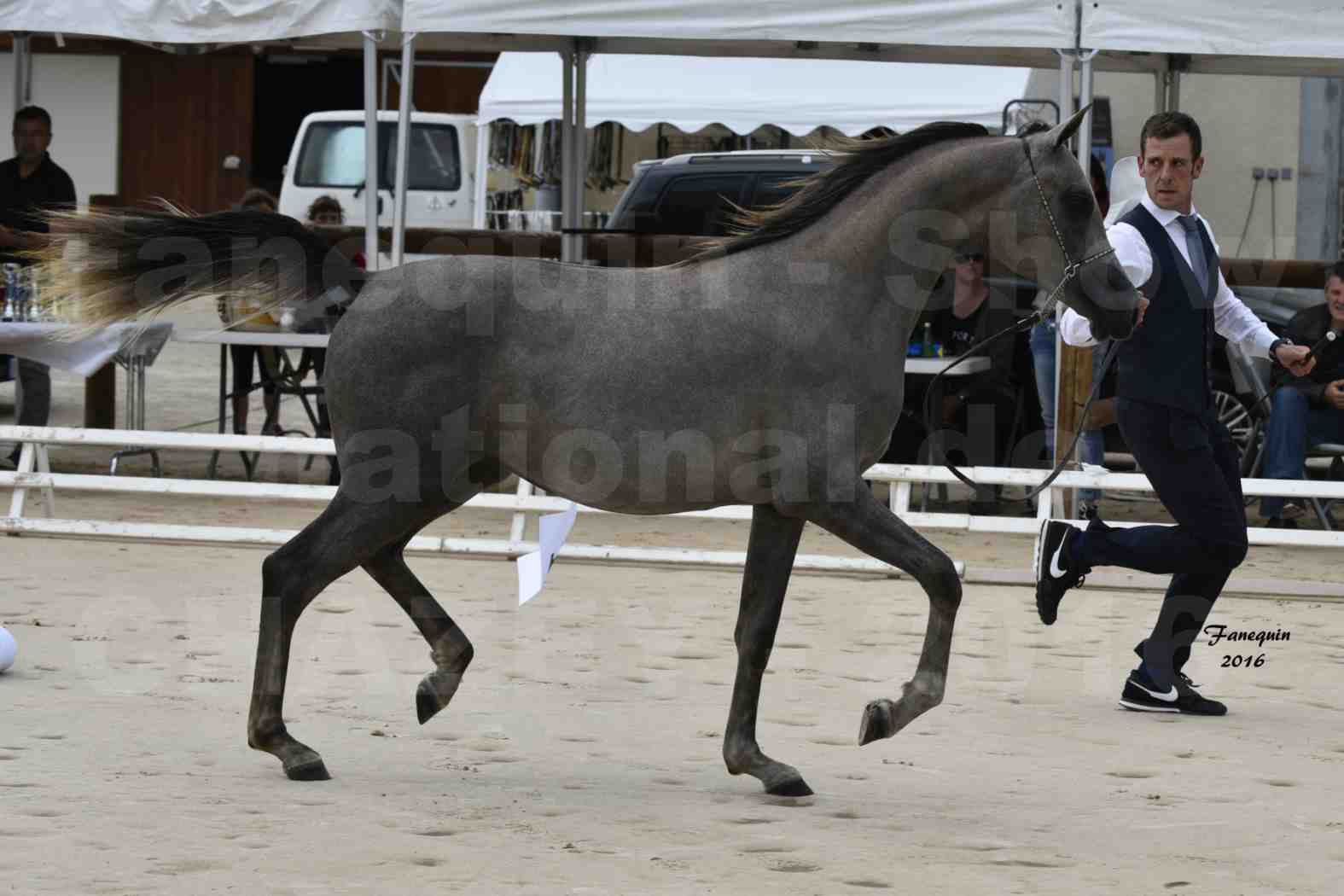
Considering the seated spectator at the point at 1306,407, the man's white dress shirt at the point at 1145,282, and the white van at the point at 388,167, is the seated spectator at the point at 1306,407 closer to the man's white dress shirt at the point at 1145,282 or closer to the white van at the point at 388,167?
the man's white dress shirt at the point at 1145,282

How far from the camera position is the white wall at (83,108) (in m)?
26.2

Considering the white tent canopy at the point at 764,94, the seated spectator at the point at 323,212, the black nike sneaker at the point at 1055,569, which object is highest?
the white tent canopy at the point at 764,94

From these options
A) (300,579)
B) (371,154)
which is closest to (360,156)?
(371,154)

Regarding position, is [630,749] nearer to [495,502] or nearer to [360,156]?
[495,502]

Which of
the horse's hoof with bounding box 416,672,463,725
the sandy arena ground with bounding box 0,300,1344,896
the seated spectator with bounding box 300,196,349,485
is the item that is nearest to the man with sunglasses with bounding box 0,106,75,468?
the seated spectator with bounding box 300,196,349,485

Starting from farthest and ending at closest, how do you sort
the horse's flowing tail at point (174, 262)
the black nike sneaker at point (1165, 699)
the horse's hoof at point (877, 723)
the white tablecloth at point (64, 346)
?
1. the white tablecloth at point (64, 346)
2. the black nike sneaker at point (1165, 699)
3. the horse's flowing tail at point (174, 262)
4. the horse's hoof at point (877, 723)

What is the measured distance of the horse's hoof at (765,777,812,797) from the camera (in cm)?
478

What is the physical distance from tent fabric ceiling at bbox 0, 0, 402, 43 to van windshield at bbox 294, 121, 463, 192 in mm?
9810

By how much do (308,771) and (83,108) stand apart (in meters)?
23.3

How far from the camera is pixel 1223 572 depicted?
592 centimetres

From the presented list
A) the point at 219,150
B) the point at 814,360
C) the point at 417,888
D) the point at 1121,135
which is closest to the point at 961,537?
the point at 814,360

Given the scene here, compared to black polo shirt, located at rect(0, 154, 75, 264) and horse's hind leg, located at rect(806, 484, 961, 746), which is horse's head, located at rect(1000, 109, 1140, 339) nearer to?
horse's hind leg, located at rect(806, 484, 961, 746)

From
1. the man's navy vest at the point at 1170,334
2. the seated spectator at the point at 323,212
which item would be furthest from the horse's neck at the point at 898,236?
the seated spectator at the point at 323,212

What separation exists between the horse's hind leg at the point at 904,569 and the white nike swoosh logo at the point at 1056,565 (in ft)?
4.93
